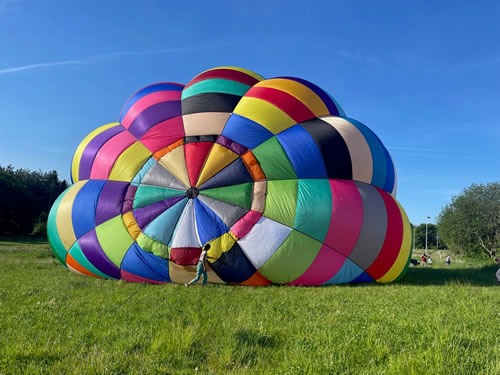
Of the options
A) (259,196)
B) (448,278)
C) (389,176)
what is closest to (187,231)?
(259,196)

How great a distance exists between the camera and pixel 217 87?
10.2 meters

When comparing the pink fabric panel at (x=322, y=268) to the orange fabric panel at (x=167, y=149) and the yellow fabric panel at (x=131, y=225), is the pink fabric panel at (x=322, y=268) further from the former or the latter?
the orange fabric panel at (x=167, y=149)

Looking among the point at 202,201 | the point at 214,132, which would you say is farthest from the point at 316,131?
the point at 202,201

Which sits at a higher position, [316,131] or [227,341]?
[316,131]

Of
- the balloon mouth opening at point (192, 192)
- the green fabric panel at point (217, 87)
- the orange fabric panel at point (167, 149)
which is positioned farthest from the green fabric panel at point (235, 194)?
the green fabric panel at point (217, 87)

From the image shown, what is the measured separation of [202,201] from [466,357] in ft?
Result: 21.3

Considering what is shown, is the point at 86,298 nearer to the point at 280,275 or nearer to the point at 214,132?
the point at 280,275

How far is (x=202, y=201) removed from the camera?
8.80 metres

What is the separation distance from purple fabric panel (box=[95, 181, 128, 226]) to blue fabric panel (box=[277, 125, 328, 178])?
14.0 feet

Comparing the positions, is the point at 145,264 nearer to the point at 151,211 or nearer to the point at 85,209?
the point at 151,211

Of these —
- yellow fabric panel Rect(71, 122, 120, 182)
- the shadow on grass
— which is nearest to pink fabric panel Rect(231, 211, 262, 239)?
the shadow on grass

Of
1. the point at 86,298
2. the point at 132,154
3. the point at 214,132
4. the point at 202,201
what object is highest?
the point at 214,132

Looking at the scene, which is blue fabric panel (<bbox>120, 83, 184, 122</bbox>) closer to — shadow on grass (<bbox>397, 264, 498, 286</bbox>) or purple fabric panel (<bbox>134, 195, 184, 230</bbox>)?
purple fabric panel (<bbox>134, 195, 184, 230</bbox>)

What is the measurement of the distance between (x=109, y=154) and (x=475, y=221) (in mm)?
40925
